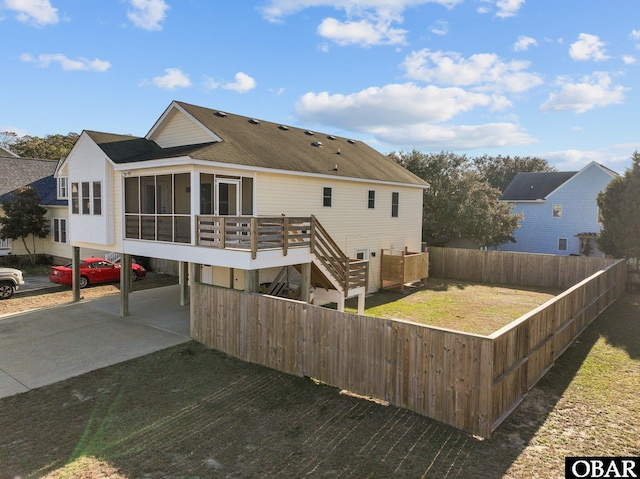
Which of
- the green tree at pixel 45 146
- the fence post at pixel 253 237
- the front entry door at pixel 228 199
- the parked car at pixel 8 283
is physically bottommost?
the parked car at pixel 8 283

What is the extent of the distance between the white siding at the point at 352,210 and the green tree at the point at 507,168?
48.3 m

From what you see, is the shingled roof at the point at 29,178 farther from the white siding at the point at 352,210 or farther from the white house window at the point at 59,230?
the white siding at the point at 352,210

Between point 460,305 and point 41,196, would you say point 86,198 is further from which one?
point 460,305

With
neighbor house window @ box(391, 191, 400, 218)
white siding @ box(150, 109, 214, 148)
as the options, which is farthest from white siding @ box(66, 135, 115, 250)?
neighbor house window @ box(391, 191, 400, 218)

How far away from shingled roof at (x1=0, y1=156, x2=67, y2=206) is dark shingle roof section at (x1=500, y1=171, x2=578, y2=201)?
118ft

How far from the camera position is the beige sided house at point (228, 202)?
11.8m

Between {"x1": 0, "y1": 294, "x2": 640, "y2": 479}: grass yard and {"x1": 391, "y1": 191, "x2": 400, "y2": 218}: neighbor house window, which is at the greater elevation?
{"x1": 391, "y1": 191, "x2": 400, "y2": 218}: neighbor house window

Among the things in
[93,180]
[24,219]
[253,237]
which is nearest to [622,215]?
[253,237]

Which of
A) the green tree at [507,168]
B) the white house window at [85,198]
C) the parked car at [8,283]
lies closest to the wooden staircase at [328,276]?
the white house window at [85,198]

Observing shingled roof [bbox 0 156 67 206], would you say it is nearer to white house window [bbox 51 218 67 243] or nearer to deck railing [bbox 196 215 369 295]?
white house window [bbox 51 218 67 243]

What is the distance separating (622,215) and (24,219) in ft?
111

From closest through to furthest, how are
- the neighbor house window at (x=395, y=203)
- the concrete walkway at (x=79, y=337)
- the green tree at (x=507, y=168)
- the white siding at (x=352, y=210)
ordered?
the concrete walkway at (x=79, y=337) < the white siding at (x=352, y=210) < the neighbor house window at (x=395, y=203) < the green tree at (x=507, y=168)

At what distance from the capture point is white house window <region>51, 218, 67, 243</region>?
25.6 meters

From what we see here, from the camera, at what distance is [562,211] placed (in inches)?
1329
